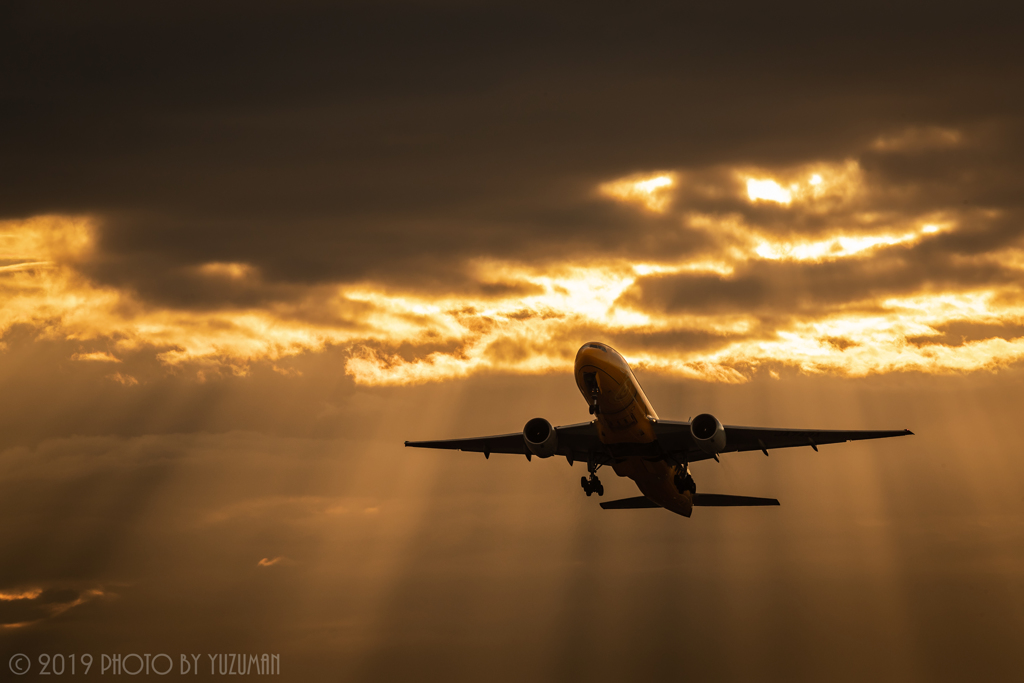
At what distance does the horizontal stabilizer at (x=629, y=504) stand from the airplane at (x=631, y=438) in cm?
371

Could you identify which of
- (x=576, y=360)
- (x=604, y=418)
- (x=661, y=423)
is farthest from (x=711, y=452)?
(x=576, y=360)

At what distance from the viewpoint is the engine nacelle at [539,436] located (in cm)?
5719

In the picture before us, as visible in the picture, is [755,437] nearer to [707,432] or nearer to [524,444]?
[707,432]

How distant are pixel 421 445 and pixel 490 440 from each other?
4.48 metres

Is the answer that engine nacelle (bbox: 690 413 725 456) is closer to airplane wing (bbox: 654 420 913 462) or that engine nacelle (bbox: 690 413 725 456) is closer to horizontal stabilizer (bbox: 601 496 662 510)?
airplane wing (bbox: 654 420 913 462)

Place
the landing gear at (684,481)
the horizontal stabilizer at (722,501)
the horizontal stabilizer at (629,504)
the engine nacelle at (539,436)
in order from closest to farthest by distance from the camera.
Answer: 1. the engine nacelle at (539,436)
2. the landing gear at (684,481)
3. the horizontal stabilizer at (722,501)
4. the horizontal stabilizer at (629,504)

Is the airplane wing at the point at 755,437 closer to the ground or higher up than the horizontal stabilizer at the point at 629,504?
higher up

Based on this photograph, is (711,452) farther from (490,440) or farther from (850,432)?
(490,440)

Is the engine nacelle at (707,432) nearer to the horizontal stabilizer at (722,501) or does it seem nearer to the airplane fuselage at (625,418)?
the airplane fuselage at (625,418)

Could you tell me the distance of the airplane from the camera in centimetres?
5262

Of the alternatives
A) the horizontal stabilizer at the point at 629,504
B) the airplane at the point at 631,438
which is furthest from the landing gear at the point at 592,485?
the horizontal stabilizer at the point at 629,504

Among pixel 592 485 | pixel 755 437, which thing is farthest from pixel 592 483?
pixel 755 437

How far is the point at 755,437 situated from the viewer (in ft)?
196

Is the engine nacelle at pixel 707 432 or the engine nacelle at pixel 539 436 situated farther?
the engine nacelle at pixel 539 436
